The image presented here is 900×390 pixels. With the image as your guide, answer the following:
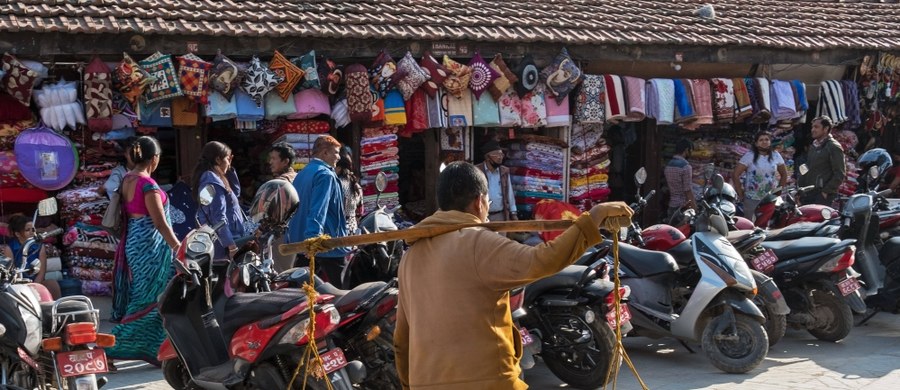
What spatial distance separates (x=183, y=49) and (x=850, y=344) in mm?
5978

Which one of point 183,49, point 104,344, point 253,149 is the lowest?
point 104,344

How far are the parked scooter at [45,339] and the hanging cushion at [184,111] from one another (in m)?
3.78

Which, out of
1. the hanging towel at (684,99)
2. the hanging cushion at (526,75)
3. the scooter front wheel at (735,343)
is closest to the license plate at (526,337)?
the scooter front wheel at (735,343)

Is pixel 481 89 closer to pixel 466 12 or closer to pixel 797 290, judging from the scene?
pixel 466 12

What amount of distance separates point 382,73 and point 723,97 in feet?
14.5

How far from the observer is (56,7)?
30.7 ft

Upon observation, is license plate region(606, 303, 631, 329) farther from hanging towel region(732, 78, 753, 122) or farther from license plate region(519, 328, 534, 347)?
hanging towel region(732, 78, 753, 122)

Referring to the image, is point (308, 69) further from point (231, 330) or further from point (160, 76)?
point (231, 330)

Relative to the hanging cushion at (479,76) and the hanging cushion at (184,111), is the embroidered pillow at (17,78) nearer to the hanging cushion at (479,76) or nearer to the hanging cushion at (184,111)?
the hanging cushion at (184,111)

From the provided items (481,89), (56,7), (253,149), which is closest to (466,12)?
(481,89)

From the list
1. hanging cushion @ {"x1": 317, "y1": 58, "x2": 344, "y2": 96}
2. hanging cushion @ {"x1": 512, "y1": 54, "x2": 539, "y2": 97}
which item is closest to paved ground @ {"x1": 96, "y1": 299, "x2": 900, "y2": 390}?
hanging cushion @ {"x1": 317, "y1": 58, "x2": 344, "y2": 96}

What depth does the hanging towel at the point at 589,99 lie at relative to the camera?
11953 mm

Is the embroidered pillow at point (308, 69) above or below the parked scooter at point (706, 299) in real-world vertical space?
above

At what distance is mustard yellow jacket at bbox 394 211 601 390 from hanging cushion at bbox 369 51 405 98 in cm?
665
